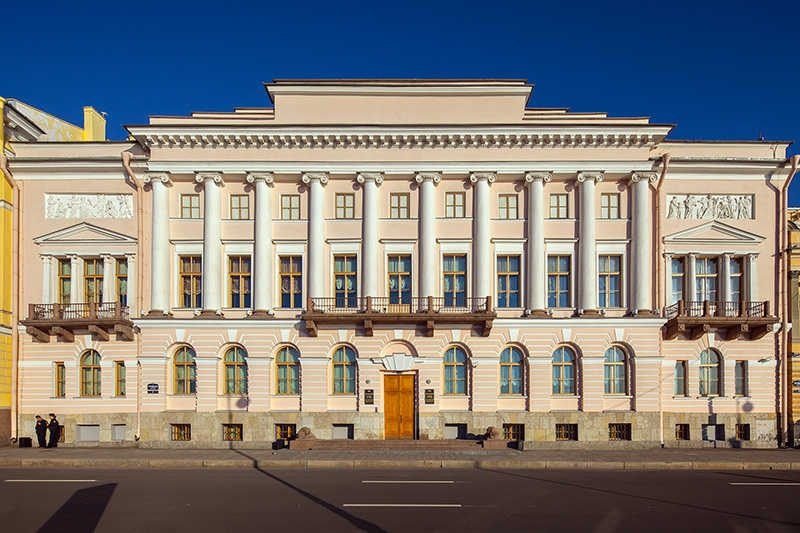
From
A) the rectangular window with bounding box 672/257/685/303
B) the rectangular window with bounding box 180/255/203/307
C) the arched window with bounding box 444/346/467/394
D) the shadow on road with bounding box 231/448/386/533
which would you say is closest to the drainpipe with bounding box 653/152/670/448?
the rectangular window with bounding box 672/257/685/303

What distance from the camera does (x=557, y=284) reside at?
1097 inches

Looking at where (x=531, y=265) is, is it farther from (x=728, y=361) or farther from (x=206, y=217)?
(x=206, y=217)

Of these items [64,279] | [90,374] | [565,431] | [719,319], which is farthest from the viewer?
[64,279]

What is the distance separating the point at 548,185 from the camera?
1105 inches

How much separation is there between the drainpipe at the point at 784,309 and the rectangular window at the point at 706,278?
2.83m

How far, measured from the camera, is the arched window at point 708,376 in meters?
27.5

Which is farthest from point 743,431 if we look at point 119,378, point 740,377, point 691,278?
point 119,378

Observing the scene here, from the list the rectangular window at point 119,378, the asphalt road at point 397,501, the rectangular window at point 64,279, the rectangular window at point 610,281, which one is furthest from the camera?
the rectangular window at point 64,279

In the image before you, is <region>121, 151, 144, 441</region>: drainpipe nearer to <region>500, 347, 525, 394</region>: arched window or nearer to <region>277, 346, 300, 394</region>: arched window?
<region>277, 346, 300, 394</region>: arched window

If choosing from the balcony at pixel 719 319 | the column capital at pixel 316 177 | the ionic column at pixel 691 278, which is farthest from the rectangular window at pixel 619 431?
the column capital at pixel 316 177

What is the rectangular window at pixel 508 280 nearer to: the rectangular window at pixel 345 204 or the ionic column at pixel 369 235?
Answer: the ionic column at pixel 369 235

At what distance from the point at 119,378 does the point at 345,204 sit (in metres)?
12.8

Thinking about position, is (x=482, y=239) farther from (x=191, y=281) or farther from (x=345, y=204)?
(x=191, y=281)

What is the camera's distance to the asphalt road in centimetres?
1204
